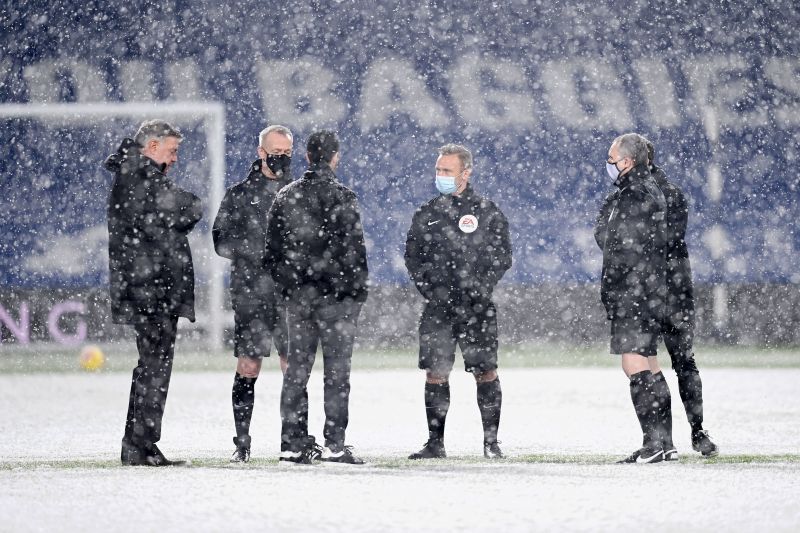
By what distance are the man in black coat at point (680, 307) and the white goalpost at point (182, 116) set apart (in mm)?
10352

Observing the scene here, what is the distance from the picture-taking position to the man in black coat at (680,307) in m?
8.46

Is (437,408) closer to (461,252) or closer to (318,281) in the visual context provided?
(461,252)

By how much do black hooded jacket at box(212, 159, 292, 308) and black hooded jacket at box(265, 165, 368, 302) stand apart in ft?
0.50

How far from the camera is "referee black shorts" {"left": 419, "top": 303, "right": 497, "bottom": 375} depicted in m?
8.46

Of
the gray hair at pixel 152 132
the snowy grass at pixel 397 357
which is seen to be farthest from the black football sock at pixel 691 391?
the snowy grass at pixel 397 357

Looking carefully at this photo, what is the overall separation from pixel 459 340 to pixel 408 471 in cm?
104

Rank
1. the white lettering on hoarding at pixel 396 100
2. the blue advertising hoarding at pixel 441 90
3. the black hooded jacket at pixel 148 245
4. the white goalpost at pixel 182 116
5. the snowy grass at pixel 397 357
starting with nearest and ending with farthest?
the black hooded jacket at pixel 148 245
the snowy grass at pixel 397 357
the white goalpost at pixel 182 116
the blue advertising hoarding at pixel 441 90
the white lettering on hoarding at pixel 396 100

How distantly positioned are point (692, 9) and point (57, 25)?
8.30m

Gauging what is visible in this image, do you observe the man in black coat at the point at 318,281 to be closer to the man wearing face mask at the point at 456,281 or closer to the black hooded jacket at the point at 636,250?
the man wearing face mask at the point at 456,281

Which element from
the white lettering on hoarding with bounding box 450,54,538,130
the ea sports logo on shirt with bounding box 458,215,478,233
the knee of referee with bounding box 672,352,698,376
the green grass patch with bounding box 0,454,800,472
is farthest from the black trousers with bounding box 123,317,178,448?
the white lettering on hoarding with bounding box 450,54,538,130

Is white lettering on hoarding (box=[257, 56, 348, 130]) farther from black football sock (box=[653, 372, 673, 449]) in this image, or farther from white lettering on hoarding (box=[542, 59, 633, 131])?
black football sock (box=[653, 372, 673, 449])

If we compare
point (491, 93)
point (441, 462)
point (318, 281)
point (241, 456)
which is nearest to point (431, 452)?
point (441, 462)

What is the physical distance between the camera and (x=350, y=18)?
18.8 m

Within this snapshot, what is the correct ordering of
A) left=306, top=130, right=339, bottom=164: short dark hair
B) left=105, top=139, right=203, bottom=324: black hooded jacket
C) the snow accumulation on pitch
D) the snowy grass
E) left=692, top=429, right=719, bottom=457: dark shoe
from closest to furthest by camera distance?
the snow accumulation on pitch, left=105, top=139, right=203, bottom=324: black hooded jacket, left=306, top=130, right=339, bottom=164: short dark hair, left=692, top=429, right=719, bottom=457: dark shoe, the snowy grass
